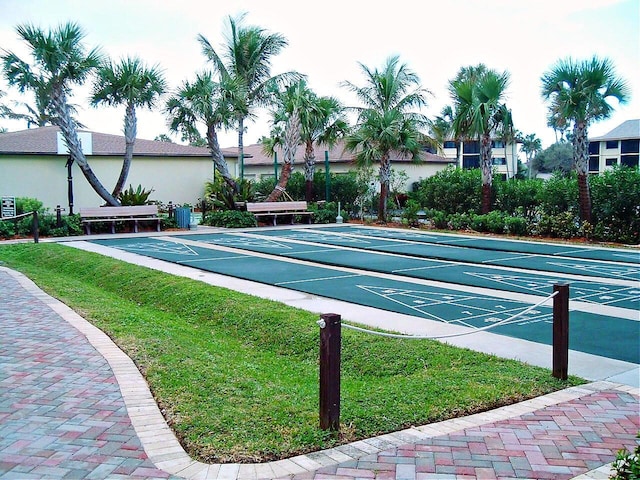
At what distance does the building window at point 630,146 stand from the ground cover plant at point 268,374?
5291cm

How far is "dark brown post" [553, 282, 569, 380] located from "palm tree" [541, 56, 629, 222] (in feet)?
46.5

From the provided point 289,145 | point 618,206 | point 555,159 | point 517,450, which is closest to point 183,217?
point 289,145

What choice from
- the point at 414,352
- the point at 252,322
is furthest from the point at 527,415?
the point at 252,322

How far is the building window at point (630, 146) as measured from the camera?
53359 mm

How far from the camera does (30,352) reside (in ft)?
20.9

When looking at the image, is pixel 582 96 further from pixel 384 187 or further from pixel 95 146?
pixel 95 146

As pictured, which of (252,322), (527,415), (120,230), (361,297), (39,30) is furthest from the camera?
(120,230)

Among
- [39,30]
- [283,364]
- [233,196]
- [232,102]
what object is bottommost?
[283,364]

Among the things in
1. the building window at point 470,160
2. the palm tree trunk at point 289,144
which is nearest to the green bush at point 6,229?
the palm tree trunk at point 289,144

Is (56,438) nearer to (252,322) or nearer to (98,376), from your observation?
(98,376)

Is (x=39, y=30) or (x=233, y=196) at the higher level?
(x=39, y=30)

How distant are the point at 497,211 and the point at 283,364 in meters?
16.5

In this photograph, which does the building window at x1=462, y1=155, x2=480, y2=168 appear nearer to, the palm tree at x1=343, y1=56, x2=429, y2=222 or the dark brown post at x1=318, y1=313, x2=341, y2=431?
the palm tree at x1=343, y1=56, x2=429, y2=222

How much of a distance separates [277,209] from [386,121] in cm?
560
